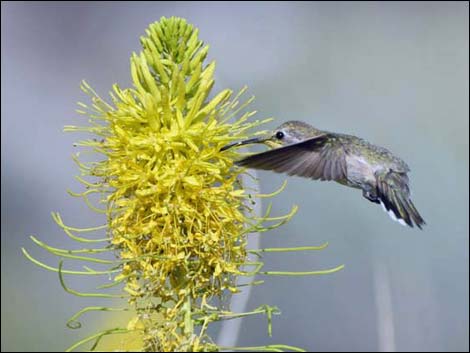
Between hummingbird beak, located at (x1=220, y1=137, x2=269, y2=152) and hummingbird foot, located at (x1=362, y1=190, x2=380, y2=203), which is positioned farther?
hummingbird foot, located at (x1=362, y1=190, x2=380, y2=203)

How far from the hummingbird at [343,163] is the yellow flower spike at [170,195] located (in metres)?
0.09

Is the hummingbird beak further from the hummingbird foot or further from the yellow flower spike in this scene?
the hummingbird foot

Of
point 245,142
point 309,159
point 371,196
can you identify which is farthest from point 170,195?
point 371,196

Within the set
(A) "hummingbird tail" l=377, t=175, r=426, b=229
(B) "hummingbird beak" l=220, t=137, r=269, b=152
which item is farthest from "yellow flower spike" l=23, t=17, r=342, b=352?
(A) "hummingbird tail" l=377, t=175, r=426, b=229

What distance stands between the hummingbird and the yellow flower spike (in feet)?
0.31

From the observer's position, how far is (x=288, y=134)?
1.31 m

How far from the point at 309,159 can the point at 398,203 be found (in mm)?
206

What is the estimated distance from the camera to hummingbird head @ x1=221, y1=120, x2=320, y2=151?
4.16ft

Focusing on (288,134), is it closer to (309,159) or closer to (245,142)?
(309,159)

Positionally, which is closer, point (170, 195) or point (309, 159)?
point (170, 195)

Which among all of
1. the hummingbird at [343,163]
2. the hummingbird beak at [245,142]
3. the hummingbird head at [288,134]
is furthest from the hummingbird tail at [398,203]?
the hummingbird beak at [245,142]

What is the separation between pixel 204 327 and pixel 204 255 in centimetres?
9

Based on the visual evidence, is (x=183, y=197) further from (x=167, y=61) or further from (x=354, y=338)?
(x=354, y=338)

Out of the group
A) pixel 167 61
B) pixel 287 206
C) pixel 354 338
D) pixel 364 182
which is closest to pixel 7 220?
pixel 287 206
